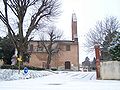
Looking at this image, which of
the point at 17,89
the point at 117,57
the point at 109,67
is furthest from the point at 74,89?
the point at 117,57

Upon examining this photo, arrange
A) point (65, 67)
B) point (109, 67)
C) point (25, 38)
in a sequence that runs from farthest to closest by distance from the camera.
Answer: point (65, 67) → point (25, 38) → point (109, 67)

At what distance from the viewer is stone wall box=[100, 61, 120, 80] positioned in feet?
66.3

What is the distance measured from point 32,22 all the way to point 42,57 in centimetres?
3546

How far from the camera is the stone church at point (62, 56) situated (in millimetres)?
66125

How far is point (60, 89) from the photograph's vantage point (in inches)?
488

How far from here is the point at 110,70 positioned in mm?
20406

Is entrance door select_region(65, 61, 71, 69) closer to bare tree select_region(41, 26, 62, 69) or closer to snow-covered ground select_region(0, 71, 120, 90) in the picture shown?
bare tree select_region(41, 26, 62, 69)

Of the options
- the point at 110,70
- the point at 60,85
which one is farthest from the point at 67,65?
the point at 60,85

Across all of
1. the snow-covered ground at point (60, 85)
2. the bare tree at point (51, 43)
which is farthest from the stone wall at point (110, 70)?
the bare tree at point (51, 43)

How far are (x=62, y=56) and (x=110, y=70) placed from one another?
4654 cm

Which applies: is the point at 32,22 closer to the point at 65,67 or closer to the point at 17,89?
the point at 17,89

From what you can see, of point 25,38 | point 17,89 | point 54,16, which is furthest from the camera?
point 54,16

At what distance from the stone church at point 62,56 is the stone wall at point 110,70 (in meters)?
45.0

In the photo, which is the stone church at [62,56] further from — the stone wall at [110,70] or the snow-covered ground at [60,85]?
the snow-covered ground at [60,85]
